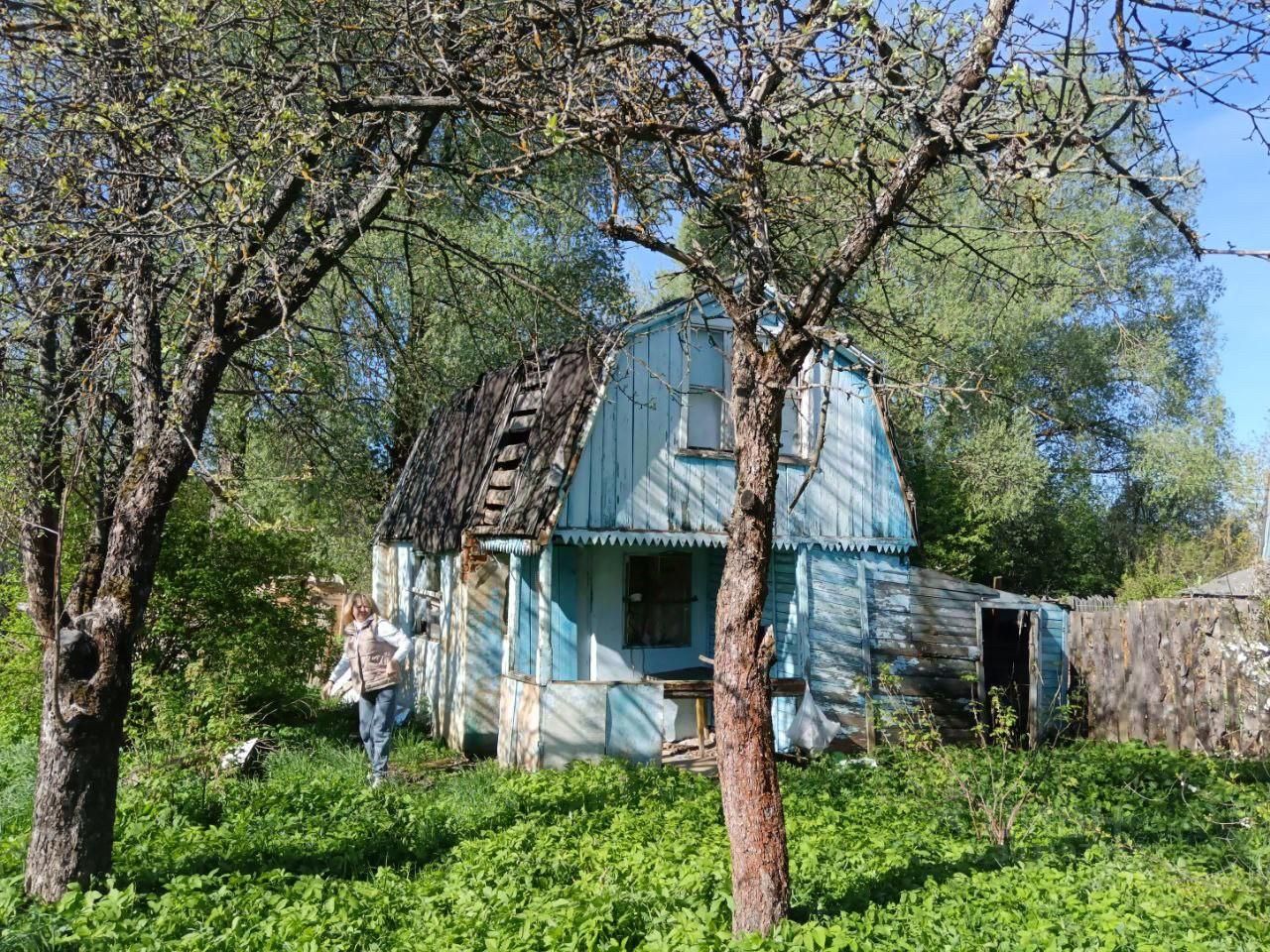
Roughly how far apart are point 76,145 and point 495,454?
596 cm

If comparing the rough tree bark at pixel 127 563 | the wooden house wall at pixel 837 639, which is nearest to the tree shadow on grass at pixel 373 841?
the rough tree bark at pixel 127 563

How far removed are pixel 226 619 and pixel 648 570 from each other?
522cm

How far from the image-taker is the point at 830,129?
21.7 ft

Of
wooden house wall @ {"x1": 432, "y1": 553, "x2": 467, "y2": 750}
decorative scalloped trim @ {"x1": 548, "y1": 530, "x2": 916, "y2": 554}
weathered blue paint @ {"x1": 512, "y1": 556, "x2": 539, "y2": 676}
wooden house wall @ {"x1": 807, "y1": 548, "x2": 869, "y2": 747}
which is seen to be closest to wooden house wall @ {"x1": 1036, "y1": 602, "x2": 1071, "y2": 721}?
decorative scalloped trim @ {"x1": 548, "y1": 530, "x2": 916, "y2": 554}

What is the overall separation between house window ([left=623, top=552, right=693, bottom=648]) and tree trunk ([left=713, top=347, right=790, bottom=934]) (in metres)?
A: 7.40

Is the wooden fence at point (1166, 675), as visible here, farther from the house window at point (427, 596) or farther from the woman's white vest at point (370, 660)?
the woman's white vest at point (370, 660)

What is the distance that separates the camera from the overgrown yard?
17.7 feet

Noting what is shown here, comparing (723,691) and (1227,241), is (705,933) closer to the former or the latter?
(723,691)

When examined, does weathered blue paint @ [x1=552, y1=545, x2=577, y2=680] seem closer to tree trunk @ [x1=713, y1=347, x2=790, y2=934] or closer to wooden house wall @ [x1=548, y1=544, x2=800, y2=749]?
wooden house wall @ [x1=548, y1=544, x2=800, y2=749]

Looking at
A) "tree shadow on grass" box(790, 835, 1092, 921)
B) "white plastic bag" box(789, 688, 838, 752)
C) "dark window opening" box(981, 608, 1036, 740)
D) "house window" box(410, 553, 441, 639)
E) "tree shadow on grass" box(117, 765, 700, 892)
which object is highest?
"house window" box(410, 553, 441, 639)

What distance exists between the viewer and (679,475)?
12.0m

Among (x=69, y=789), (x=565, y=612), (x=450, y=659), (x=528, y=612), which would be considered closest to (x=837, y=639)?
(x=565, y=612)

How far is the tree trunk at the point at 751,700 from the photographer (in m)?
5.23

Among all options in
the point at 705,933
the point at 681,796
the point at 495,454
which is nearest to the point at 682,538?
the point at 495,454
